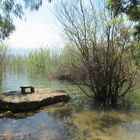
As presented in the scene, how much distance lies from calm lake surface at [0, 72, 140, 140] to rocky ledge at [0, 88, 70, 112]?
0.35m

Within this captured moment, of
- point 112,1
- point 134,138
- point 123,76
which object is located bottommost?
point 134,138

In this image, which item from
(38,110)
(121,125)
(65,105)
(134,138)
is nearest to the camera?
(134,138)

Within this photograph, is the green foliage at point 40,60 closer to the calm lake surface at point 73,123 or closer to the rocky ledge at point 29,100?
the rocky ledge at point 29,100

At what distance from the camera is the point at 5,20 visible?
9.39m

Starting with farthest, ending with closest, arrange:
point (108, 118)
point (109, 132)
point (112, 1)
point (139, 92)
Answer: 1. point (139, 92)
2. point (108, 118)
3. point (109, 132)
4. point (112, 1)

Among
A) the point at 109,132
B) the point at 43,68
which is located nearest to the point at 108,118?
the point at 109,132

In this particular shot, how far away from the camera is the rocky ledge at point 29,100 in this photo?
34.1 feet

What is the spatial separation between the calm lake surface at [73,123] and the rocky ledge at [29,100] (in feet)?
1.14

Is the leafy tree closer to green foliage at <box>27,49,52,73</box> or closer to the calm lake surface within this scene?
the calm lake surface

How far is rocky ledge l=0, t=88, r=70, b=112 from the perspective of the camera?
34.1 feet

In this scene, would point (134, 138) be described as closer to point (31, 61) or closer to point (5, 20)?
point (5, 20)

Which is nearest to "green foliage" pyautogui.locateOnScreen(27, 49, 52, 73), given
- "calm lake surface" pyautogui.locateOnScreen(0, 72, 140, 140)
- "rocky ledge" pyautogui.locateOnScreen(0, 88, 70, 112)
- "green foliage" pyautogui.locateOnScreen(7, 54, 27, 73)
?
"green foliage" pyautogui.locateOnScreen(7, 54, 27, 73)

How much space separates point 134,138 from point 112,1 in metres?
3.52

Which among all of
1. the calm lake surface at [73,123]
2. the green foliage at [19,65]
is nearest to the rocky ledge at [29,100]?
the calm lake surface at [73,123]
